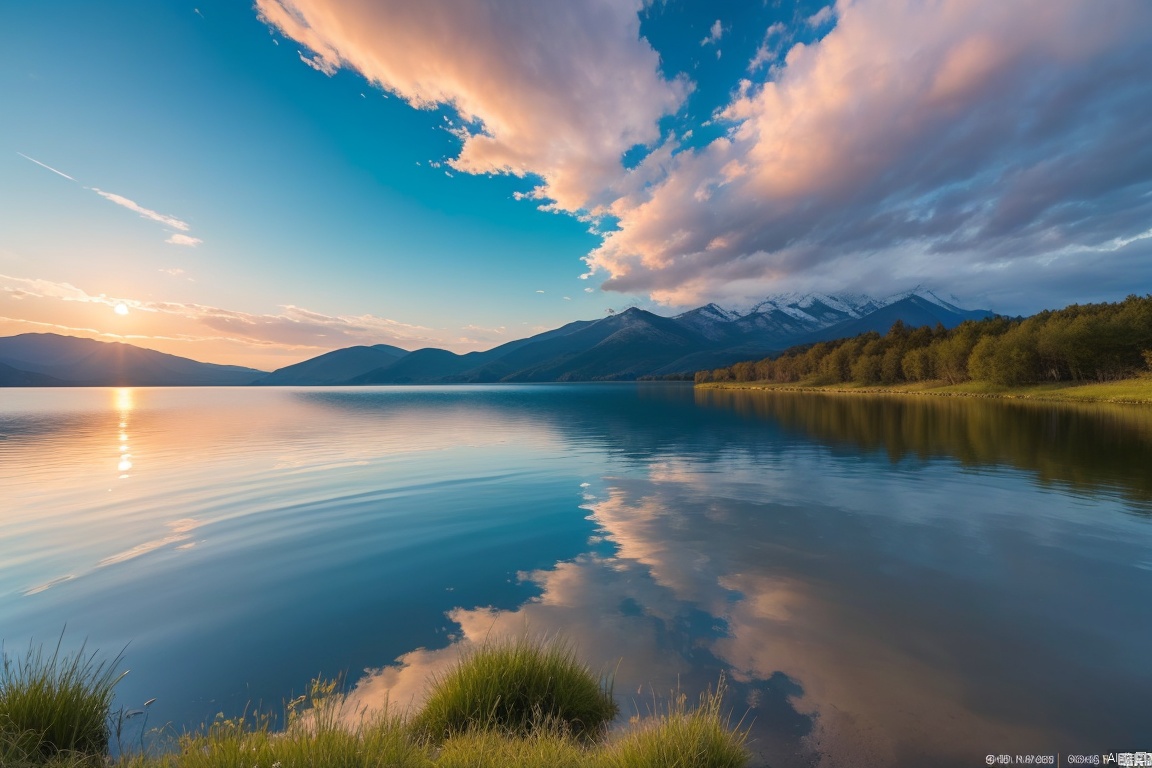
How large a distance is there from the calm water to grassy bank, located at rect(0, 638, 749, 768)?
53.2 inches

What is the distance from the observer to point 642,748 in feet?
22.7

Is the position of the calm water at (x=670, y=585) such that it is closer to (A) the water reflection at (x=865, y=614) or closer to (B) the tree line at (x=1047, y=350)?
(A) the water reflection at (x=865, y=614)

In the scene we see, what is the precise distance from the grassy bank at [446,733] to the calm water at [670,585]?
1.35m

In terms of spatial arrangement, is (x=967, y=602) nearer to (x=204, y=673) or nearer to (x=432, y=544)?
(x=432, y=544)

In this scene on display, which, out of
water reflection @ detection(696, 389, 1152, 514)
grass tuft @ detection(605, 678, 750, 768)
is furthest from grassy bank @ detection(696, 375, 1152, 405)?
grass tuft @ detection(605, 678, 750, 768)

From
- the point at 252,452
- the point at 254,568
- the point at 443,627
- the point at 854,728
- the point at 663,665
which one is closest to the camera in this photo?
the point at 854,728

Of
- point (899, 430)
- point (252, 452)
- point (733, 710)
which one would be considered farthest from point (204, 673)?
point (899, 430)

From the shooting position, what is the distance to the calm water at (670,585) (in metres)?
9.86

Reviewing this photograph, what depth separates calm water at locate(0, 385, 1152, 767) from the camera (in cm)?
986

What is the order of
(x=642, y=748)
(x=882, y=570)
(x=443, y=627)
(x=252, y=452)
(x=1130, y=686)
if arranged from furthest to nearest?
(x=252, y=452)
(x=882, y=570)
(x=443, y=627)
(x=1130, y=686)
(x=642, y=748)

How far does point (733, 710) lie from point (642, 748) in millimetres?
3469

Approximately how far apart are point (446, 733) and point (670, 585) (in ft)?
30.3

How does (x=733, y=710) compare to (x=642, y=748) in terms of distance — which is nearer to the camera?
(x=642, y=748)

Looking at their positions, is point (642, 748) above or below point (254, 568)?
above
